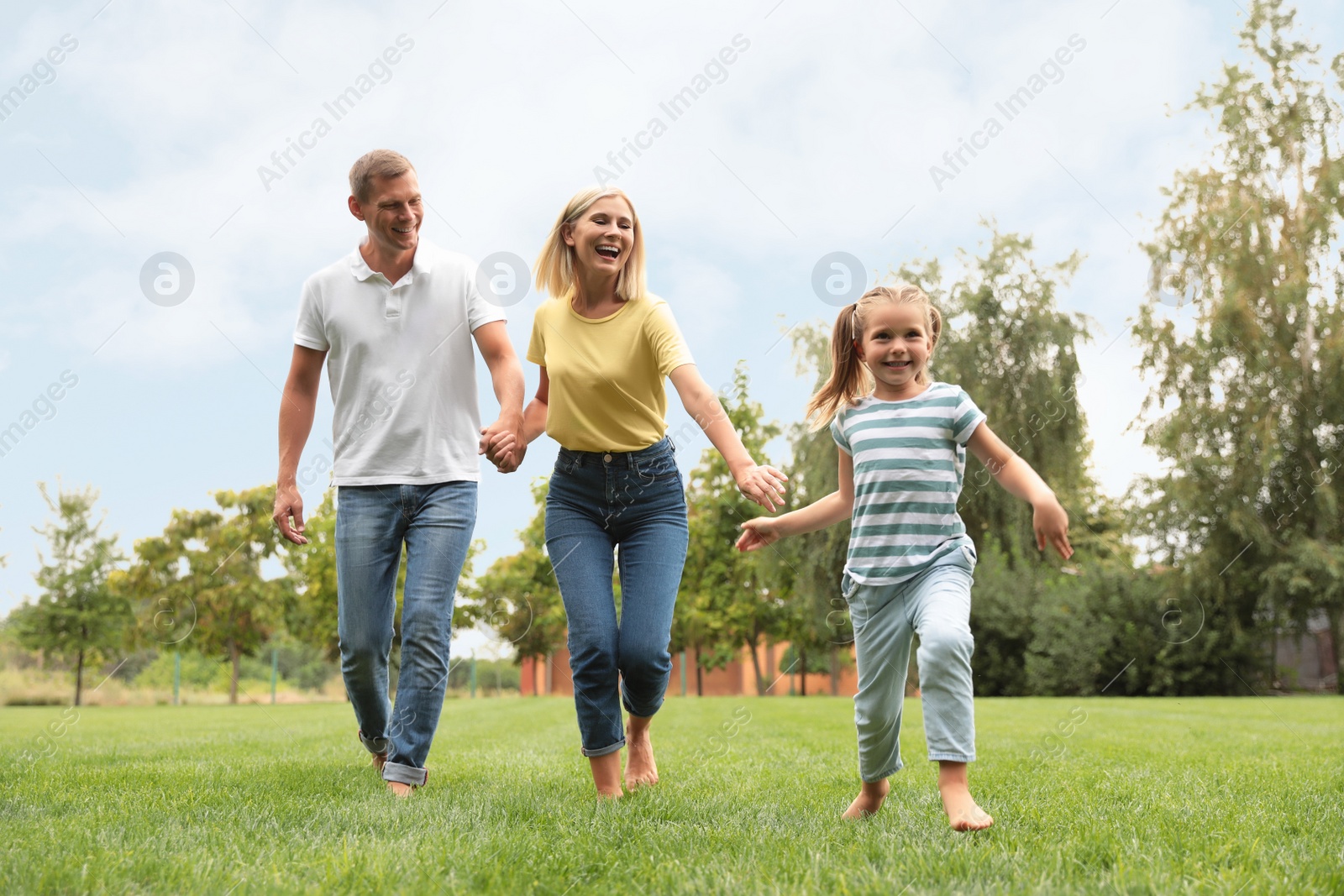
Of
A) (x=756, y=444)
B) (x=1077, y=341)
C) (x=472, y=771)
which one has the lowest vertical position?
(x=472, y=771)

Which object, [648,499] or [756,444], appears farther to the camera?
[756,444]

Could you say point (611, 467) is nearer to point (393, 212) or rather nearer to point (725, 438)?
point (725, 438)

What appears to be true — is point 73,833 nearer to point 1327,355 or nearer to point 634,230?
point 634,230

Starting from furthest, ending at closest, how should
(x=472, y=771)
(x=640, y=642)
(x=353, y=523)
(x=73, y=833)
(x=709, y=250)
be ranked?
1. (x=709, y=250)
2. (x=472, y=771)
3. (x=353, y=523)
4. (x=640, y=642)
5. (x=73, y=833)

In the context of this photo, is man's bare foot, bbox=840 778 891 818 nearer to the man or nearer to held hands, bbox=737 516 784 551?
held hands, bbox=737 516 784 551

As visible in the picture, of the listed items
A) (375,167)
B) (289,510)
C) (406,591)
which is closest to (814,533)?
(289,510)

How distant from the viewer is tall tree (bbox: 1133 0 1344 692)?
23.8 metres

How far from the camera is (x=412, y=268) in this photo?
4.32 m

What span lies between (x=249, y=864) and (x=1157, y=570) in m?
25.8

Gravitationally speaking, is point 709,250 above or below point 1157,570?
above

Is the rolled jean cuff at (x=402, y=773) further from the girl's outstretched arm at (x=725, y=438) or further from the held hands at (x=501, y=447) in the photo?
the girl's outstretched arm at (x=725, y=438)

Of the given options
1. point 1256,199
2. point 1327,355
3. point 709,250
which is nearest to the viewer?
point 709,250

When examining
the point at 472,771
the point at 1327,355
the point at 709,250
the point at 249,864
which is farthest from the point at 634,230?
the point at 1327,355

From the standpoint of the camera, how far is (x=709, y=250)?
17312 millimetres
